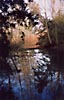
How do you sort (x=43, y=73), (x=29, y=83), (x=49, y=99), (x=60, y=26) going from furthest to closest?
1. (x=60, y=26)
2. (x=43, y=73)
3. (x=29, y=83)
4. (x=49, y=99)

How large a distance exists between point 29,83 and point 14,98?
2.35 metres

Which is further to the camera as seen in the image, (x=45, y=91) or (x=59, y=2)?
(x=59, y=2)

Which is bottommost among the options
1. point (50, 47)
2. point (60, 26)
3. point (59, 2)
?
point (50, 47)

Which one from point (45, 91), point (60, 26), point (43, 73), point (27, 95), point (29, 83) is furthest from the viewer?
point (60, 26)

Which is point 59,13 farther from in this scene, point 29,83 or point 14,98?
point 14,98

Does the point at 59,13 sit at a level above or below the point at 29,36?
above

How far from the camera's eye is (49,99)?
8.54 m

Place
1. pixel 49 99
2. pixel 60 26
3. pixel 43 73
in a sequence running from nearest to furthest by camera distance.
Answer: pixel 49 99 < pixel 43 73 < pixel 60 26

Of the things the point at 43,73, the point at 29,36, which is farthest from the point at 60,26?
the point at 43,73

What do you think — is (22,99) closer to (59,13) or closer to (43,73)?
(43,73)

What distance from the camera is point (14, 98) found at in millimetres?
8820

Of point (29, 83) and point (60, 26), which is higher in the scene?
point (29, 83)

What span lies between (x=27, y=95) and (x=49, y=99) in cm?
79

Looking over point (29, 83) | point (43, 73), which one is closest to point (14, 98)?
point (29, 83)
